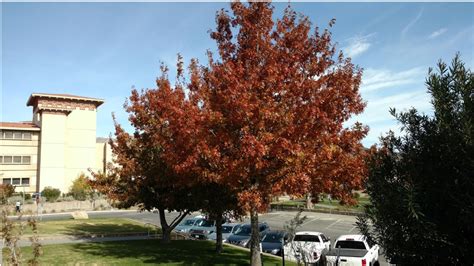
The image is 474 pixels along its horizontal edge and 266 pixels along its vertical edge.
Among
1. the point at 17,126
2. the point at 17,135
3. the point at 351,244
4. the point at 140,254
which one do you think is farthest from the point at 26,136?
the point at 351,244

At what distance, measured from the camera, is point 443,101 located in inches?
209

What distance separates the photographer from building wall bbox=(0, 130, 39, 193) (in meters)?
70.0

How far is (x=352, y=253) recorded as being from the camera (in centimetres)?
1502

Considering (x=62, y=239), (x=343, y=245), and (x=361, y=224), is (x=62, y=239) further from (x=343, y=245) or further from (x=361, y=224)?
(x=361, y=224)

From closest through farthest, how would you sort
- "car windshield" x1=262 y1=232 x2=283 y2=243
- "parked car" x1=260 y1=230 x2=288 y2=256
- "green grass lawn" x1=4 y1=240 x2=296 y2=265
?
"green grass lawn" x1=4 y1=240 x2=296 y2=265 → "parked car" x1=260 y1=230 x2=288 y2=256 → "car windshield" x1=262 y1=232 x2=283 y2=243

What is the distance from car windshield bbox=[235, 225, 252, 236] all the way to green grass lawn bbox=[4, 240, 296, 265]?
3.23 metres

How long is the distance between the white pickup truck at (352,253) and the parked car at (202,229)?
1136 cm

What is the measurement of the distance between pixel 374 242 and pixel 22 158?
76937mm

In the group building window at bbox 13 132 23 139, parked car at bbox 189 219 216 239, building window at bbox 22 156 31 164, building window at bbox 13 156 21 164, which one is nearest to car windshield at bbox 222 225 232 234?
parked car at bbox 189 219 216 239

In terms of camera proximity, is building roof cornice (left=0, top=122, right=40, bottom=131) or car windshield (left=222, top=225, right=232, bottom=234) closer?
car windshield (left=222, top=225, right=232, bottom=234)

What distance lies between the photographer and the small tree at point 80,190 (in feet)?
207

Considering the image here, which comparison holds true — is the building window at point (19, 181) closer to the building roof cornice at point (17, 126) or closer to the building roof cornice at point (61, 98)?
the building roof cornice at point (17, 126)

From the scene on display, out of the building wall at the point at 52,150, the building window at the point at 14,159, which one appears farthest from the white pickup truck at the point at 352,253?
the building window at the point at 14,159

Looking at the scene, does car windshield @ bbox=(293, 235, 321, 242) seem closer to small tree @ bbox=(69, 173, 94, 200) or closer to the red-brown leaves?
the red-brown leaves
